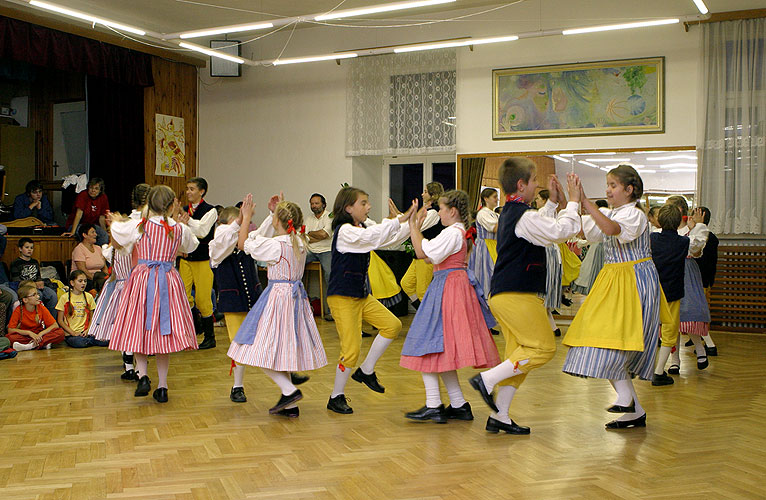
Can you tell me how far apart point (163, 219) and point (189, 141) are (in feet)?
21.3

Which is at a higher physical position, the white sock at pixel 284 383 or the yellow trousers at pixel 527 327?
the yellow trousers at pixel 527 327

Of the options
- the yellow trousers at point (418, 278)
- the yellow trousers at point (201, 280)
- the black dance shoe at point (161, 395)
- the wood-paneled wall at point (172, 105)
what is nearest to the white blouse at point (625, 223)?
the black dance shoe at point (161, 395)

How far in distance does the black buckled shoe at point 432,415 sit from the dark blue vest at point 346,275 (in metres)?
0.69

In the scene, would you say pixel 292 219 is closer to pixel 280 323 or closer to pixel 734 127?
pixel 280 323

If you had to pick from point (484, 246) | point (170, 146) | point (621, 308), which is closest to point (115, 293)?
point (484, 246)

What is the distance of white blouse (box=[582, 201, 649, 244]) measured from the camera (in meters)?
3.63

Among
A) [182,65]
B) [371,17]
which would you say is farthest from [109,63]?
[371,17]

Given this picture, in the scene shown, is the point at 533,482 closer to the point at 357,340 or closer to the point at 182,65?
the point at 357,340

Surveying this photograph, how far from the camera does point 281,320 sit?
12.9 ft

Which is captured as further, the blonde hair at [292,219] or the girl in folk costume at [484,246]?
the girl in folk costume at [484,246]

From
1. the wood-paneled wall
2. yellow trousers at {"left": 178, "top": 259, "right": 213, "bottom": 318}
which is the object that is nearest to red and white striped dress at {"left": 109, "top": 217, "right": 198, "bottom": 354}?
yellow trousers at {"left": 178, "top": 259, "right": 213, "bottom": 318}

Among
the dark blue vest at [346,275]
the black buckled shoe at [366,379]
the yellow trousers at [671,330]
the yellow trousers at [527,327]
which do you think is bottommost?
the black buckled shoe at [366,379]

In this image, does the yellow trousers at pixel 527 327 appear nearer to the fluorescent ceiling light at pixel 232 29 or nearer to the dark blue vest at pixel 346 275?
the dark blue vest at pixel 346 275

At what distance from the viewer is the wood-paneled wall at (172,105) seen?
9914 millimetres
